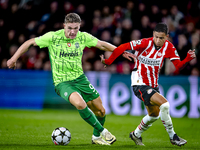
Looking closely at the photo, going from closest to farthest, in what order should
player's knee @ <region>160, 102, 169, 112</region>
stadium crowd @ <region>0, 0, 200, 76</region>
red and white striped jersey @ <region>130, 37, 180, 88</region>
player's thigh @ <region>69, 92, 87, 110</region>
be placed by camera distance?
1. player's thigh @ <region>69, 92, 87, 110</region>
2. player's knee @ <region>160, 102, 169, 112</region>
3. red and white striped jersey @ <region>130, 37, 180, 88</region>
4. stadium crowd @ <region>0, 0, 200, 76</region>

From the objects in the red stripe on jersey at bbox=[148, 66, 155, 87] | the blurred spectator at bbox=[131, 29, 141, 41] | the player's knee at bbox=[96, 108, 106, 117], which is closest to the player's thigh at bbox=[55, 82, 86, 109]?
the player's knee at bbox=[96, 108, 106, 117]

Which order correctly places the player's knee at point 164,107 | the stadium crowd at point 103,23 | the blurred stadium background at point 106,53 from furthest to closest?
the stadium crowd at point 103,23 < the blurred stadium background at point 106,53 < the player's knee at point 164,107

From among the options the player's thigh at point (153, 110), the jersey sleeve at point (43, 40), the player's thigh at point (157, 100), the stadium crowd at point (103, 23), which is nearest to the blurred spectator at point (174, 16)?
the stadium crowd at point (103, 23)

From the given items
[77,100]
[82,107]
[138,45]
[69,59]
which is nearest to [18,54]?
[69,59]

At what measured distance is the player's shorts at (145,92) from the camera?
5.56 metres

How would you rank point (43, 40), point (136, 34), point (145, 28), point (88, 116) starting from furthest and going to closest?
point (145, 28), point (136, 34), point (43, 40), point (88, 116)

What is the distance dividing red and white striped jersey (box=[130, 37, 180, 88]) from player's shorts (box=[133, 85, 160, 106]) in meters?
0.09

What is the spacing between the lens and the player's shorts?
556 centimetres

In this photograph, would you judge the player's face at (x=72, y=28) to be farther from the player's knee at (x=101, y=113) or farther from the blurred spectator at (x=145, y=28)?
the blurred spectator at (x=145, y=28)

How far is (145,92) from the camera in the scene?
5.64 m

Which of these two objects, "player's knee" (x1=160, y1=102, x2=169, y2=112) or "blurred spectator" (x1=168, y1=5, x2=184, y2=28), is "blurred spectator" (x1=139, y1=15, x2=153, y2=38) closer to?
"blurred spectator" (x1=168, y1=5, x2=184, y2=28)

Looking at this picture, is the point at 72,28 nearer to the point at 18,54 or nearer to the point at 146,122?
the point at 18,54

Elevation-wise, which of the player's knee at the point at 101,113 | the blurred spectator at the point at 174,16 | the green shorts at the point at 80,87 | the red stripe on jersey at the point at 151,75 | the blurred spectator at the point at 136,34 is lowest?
the player's knee at the point at 101,113

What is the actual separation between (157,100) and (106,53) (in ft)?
21.1
